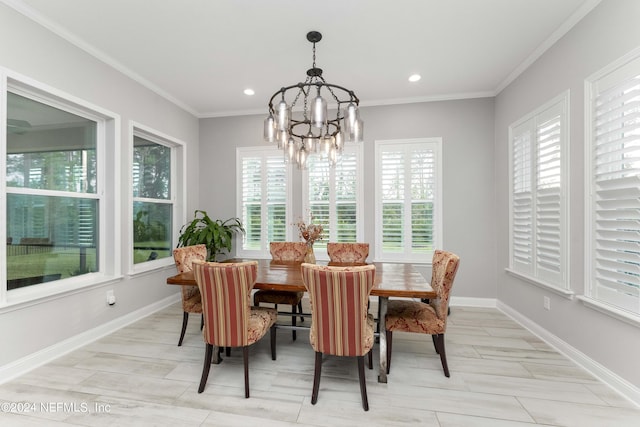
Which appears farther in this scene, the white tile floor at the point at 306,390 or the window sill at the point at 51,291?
the window sill at the point at 51,291

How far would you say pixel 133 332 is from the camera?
10.2 ft

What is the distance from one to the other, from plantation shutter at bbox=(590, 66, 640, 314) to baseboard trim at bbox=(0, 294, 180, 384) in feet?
14.9

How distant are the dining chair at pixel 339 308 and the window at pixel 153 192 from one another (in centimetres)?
283

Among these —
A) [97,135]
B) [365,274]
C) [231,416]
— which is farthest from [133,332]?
[365,274]

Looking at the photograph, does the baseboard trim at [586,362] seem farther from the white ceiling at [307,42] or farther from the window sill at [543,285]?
the white ceiling at [307,42]

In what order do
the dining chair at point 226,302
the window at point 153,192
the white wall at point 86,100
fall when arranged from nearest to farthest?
the dining chair at point 226,302, the white wall at point 86,100, the window at point 153,192

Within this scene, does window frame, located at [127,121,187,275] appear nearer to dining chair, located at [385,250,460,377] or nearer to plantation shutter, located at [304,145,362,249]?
plantation shutter, located at [304,145,362,249]

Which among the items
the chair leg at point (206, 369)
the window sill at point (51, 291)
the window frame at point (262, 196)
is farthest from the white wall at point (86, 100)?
the chair leg at point (206, 369)

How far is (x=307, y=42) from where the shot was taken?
2.77 m

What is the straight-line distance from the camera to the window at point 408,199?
4074mm

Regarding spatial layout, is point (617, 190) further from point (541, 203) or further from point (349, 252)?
point (349, 252)

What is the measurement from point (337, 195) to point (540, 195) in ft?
7.94

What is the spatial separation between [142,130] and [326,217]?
2.67m

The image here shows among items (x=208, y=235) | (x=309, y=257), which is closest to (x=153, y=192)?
(x=208, y=235)
